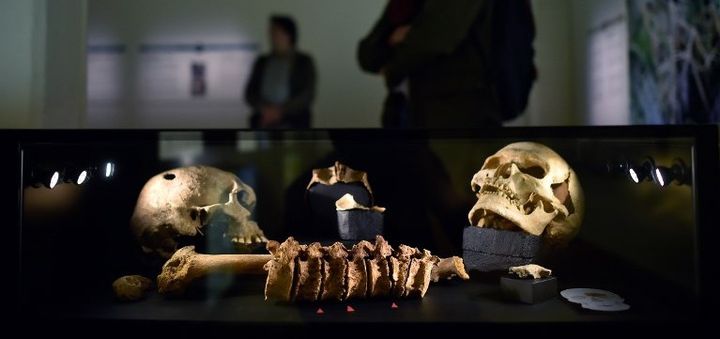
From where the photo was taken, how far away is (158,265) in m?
1.34

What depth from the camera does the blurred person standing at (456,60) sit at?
5.39 ft

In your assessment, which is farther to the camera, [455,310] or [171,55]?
[171,55]

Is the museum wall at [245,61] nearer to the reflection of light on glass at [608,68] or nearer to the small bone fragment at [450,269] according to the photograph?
the reflection of light on glass at [608,68]

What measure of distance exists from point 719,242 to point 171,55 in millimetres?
1448

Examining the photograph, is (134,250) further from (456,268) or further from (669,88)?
(669,88)

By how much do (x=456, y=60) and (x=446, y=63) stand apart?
29mm

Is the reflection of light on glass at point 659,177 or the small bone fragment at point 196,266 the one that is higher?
the reflection of light on glass at point 659,177

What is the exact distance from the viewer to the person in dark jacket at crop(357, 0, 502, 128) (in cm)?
164

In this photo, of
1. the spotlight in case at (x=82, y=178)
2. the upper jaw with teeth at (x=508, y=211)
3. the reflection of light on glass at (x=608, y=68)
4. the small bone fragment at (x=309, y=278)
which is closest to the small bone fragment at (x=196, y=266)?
the small bone fragment at (x=309, y=278)

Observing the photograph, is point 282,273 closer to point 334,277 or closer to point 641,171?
point 334,277

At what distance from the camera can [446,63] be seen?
1.65 metres

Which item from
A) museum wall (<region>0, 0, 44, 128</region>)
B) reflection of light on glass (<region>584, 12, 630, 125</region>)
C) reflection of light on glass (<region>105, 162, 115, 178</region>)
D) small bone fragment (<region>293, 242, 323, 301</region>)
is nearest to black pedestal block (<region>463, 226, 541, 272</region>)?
small bone fragment (<region>293, 242, 323, 301</region>)

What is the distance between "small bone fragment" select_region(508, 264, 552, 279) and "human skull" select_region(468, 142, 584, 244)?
103 millimetres

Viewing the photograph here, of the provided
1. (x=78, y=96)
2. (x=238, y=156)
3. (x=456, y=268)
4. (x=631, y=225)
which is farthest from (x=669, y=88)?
(x=78, y=96)
